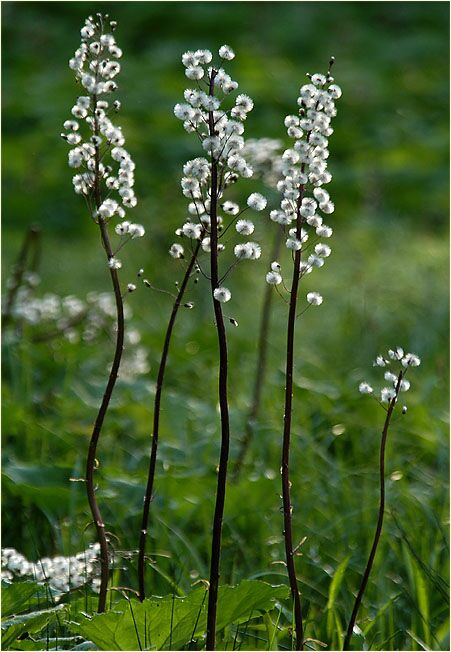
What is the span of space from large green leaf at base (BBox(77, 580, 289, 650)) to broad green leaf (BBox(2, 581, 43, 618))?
0.73 feet

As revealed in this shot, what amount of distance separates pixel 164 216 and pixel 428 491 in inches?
162

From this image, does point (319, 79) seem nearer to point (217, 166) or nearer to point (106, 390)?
point (217, 166)

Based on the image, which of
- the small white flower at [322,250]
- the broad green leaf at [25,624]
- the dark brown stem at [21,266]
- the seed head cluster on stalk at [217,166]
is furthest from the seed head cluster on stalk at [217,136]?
the dark brown stem at [21,266]

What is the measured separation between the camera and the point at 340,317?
16.1 ft

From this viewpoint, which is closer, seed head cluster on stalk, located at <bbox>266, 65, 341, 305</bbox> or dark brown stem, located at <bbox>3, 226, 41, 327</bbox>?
seed head cluster on stalk, located at <bbox>266, 65, 341, 305</bbox>

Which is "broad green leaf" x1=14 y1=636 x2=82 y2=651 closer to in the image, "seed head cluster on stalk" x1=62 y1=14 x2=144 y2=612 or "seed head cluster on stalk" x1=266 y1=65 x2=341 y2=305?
"seed head cluster on stalk" x1=62 y1=14 x2=144 y2=612

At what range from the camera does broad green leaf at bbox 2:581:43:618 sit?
1.76 metres

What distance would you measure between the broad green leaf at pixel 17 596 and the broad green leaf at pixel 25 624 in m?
0.06

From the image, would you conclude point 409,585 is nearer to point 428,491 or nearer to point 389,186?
point 428,491

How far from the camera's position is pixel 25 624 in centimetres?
167

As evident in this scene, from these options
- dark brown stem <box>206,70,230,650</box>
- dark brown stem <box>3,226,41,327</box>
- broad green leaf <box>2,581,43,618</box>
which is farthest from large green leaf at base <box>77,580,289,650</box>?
dark brown stem <box>3,226,41,327</box>

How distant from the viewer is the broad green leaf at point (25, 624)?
1.67 meters

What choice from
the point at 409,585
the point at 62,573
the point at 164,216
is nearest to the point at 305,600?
the point at 409,585

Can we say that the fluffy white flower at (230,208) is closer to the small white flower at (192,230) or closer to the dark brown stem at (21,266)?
the small white flower at (192,230)
